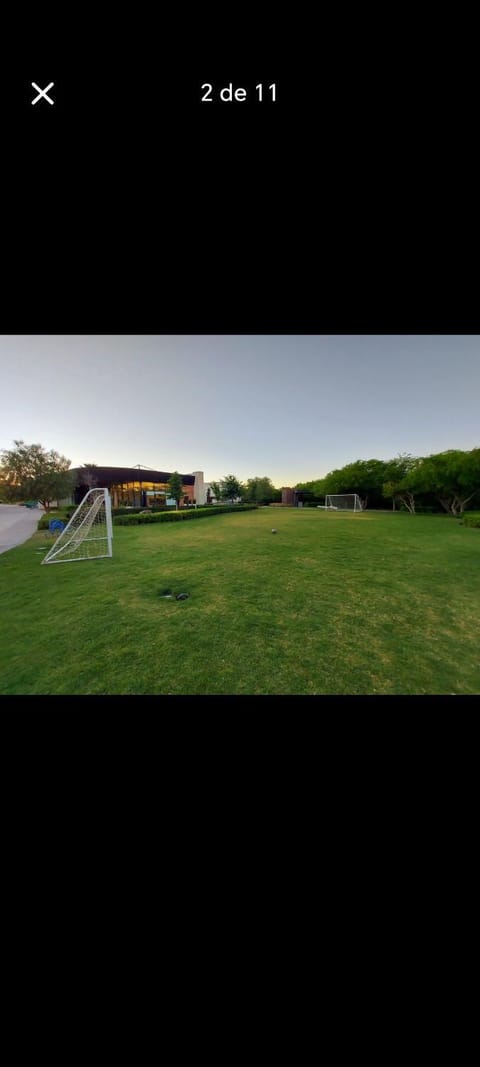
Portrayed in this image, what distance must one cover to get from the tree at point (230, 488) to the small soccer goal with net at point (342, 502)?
8.69m

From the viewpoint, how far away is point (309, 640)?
8.98ft

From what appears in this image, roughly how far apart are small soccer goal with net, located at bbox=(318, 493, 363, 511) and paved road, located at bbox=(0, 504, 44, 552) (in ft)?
51.5

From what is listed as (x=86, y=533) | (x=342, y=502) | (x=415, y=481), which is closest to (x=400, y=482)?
(x=415, y=481)

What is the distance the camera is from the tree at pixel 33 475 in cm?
1039

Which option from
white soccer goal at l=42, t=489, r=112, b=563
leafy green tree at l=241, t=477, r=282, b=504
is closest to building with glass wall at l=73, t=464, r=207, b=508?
white soccer goal at l=42, t=489, r=112, b=563

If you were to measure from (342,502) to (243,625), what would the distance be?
56.5 feet

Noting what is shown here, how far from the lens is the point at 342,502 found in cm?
1859

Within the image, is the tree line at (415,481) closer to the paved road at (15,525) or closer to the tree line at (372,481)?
the tree line at (372,481)
